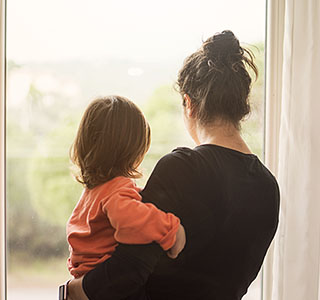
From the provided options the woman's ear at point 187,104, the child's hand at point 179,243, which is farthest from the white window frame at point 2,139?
the child's hand at point 179,243

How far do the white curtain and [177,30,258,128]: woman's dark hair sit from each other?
530 millimetres

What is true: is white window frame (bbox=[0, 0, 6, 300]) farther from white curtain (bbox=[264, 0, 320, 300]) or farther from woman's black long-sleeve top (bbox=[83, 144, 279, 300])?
white curtain (bbox=[264, 0, 320, 300])

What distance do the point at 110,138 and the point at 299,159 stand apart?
78 cm

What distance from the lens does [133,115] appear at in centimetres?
133

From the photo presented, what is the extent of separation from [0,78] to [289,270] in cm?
125

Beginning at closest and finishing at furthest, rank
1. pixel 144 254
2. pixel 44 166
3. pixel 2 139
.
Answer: pixel 144 254 → pixel 2 139 → pixel 44 166

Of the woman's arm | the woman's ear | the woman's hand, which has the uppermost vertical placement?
the woman's ear

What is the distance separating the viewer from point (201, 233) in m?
1.17

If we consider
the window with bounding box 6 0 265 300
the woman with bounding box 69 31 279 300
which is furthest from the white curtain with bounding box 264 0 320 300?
the woman with bounding box 69 31 279 300

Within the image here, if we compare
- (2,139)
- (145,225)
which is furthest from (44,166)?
(145,225)

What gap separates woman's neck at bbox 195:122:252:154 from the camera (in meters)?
1.25

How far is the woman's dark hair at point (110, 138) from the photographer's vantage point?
132 cm

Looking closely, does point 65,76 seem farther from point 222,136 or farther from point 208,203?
point 208,203

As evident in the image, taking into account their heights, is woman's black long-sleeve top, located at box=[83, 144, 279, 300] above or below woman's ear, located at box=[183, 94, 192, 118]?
below
